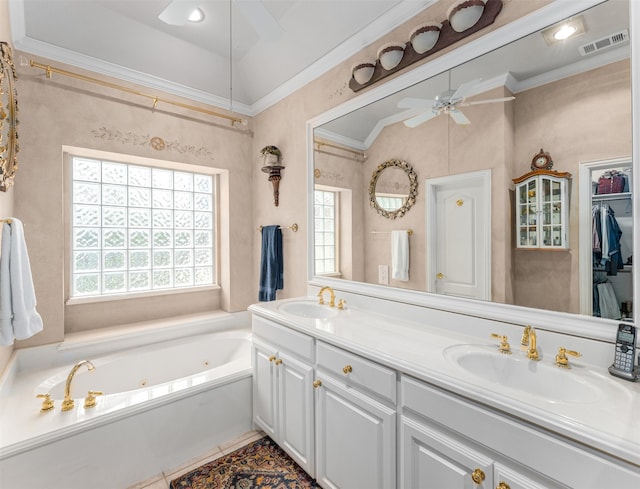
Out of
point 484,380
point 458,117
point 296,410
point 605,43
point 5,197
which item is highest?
point 605,43

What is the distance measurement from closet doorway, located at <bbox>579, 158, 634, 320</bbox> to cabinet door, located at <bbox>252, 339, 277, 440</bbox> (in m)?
Answer: 1.63

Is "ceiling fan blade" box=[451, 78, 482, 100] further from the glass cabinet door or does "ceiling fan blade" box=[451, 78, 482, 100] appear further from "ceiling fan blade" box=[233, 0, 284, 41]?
"ceiling fan blade" box=[233, 0, 284, 41]

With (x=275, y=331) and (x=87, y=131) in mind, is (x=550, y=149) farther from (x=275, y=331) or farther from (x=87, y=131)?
(x=87, y=131)

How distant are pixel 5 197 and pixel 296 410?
2.17 m

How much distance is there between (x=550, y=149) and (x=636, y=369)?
85cm

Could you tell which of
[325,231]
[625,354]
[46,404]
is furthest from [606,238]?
[46,404]

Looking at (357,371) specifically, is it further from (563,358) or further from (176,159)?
(176,159)

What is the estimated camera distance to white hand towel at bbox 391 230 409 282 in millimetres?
1854

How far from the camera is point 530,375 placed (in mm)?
1194

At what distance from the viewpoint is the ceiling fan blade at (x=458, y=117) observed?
1.55 meters

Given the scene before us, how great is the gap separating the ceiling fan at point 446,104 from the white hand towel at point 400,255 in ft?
2.14

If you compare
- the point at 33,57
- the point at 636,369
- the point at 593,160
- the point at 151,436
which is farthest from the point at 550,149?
the point at 33,57

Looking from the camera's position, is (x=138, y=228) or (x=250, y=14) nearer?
(x=250, y=14)

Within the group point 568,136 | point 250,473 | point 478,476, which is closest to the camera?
point 478,476
